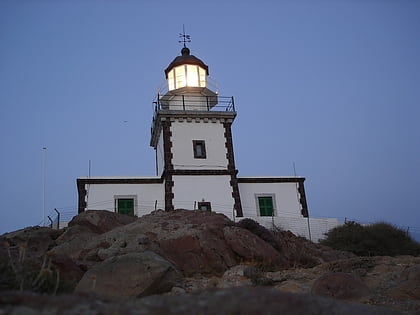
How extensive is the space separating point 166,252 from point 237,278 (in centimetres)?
245

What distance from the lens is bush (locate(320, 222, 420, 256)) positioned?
20109mm

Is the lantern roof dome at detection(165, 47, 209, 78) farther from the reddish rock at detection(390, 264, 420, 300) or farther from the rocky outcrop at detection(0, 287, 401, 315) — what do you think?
the rocky outcrop at detection(0, 287, 401, 315)

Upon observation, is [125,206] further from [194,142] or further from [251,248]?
[251,248]

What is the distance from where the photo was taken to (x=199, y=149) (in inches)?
974

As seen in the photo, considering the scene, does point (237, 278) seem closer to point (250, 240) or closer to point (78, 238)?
point (250, 240)

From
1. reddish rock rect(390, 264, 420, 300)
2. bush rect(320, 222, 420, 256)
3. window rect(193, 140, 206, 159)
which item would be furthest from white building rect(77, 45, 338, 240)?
reddish rock rect(390, 264, 420, 300)

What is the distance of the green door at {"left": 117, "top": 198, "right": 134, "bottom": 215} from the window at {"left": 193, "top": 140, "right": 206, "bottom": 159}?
166 inches

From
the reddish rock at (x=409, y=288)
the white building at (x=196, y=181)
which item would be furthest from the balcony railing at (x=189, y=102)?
the reddish rock at (x=409, y=288)

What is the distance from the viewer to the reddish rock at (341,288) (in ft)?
27.9

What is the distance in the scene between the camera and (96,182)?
76.8 ft

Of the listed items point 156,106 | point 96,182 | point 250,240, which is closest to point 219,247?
point 250,240

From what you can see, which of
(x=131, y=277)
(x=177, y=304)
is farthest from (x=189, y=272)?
(x=177, y=304)

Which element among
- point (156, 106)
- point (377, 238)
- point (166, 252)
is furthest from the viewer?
point (156, 106)

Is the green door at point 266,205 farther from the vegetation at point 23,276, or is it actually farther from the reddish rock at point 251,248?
the vegetation at point 23,276
